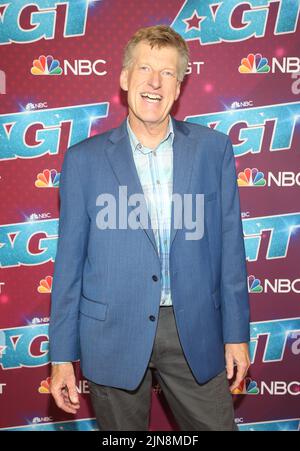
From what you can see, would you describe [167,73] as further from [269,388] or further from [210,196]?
[269,388]

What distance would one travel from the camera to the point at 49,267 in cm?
250

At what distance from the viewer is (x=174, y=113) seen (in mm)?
2354

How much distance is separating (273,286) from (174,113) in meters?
0.99

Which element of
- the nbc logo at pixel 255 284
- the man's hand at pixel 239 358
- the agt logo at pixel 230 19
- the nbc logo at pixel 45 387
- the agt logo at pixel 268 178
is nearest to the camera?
the man's hand at pixel 239 358

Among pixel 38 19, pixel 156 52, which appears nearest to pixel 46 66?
pixel 38 19

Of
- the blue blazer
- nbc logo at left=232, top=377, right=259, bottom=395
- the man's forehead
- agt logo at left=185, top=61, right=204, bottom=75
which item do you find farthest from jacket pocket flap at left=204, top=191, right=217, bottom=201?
nbc logo at left=232, top=377, right=259, bottom=395

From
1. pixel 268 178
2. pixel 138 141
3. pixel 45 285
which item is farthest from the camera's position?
pixel 45 285

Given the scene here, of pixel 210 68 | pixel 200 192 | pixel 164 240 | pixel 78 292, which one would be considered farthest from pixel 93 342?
pixel 210 68

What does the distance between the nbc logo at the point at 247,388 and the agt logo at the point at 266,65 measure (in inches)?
61.2

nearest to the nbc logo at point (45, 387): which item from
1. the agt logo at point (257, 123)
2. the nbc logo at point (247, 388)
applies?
the nbc logo at point (247, 388)

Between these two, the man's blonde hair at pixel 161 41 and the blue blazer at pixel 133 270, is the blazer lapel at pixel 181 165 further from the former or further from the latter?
the man's blonde hair at pixel 161 41

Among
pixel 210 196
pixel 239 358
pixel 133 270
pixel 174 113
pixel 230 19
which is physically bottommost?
pixel 239 358

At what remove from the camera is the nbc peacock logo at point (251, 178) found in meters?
2.38

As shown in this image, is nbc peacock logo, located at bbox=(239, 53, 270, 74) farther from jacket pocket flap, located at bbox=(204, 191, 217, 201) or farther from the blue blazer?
jacket pocket flap, located at bbox=(204, 191, 217, 201)
